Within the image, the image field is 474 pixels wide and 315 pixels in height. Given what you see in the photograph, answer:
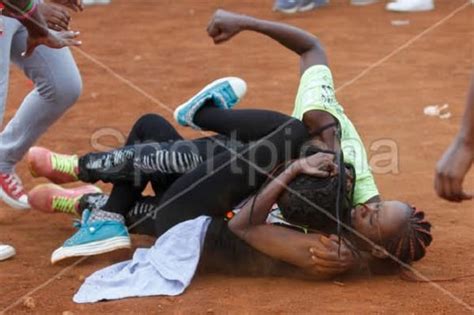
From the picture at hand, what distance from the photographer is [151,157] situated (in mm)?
4887

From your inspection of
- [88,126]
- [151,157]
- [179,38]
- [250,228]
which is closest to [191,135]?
[88,126]

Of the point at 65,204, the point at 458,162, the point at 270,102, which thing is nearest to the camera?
the point at 458,162

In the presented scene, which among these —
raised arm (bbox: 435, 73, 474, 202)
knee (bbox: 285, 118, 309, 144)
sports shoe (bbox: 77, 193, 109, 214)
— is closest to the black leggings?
knee (bbox: 285, 118, 309, 144)

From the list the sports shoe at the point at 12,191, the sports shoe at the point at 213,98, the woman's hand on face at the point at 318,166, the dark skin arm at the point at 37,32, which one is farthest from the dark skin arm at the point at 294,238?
the sports shoe at the point at 12,191

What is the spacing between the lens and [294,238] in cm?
435

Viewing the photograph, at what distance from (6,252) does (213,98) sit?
A: 1.26m

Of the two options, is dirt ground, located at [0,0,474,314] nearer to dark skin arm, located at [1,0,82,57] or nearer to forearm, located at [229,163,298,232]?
forearm, located at [229,163,298,232]

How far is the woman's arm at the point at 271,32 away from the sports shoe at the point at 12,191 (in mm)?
1450

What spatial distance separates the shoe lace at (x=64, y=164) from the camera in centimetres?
522

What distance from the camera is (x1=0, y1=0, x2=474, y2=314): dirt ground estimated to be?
431 centimetres

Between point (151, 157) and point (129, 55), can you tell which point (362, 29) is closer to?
point (129, 55)

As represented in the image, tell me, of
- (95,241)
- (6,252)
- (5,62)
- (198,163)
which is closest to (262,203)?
(198,163)

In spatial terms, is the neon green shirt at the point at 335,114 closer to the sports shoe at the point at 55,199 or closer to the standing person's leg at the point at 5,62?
the sports shoe at the point at 55,199

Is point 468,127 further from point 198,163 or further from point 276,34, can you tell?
point 276,34
